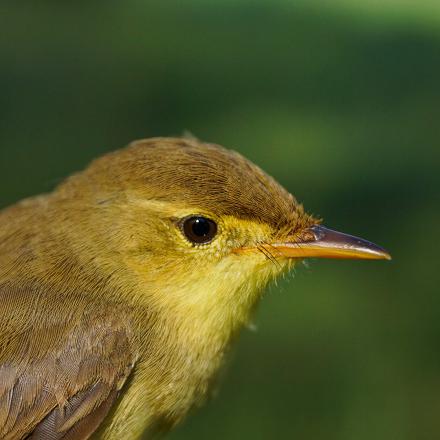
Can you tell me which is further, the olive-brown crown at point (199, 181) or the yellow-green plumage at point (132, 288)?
the olive-brown crown at point (199, 181)

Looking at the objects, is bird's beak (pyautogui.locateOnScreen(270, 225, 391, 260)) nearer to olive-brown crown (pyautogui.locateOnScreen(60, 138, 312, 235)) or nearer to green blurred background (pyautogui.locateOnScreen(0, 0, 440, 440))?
olive-brown crown (pyautogui.locateOnScreen(60, 138, 312, 235))

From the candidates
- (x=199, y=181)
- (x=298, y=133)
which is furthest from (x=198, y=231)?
(x=298, y=133)

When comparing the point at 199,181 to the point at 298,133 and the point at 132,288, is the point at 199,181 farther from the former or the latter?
the point at 298,133

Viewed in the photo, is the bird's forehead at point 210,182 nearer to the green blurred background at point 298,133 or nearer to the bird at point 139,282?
the bird at point 139,282

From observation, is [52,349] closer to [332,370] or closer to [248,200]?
[248,200]

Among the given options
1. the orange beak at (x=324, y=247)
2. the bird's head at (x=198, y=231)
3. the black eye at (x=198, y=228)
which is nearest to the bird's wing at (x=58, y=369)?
the bird's head at (x=198, y=231)

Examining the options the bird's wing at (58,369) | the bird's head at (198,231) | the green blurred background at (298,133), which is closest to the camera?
the bird's wing at (58,369)

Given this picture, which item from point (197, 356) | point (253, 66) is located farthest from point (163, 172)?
point (253, 66)
